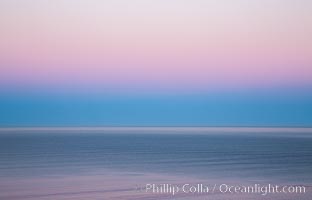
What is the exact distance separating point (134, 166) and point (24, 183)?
1302cm

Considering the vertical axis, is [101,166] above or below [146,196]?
above

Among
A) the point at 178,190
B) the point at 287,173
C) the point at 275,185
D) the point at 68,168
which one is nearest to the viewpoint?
the point at 178,190

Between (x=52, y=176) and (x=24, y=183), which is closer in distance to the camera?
(x=24, y=183)

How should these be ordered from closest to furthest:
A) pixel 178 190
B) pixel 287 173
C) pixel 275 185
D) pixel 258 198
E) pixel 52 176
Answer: pixel 258 198 < pixel 178 190 < pixel 275 185 < pixel 52 176 < pixel 287 173

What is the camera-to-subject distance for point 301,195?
24.4 meters

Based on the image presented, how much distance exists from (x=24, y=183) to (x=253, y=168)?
1635cm

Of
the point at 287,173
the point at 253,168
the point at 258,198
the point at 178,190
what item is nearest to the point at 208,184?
the point at 178,190

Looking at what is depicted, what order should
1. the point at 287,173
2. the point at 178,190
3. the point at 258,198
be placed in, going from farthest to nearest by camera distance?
the point at 287,173
the point at 178,190
the point at 258,198

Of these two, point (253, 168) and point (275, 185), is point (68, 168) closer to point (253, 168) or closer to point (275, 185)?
point (253, 168)

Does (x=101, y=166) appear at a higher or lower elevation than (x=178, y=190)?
higher

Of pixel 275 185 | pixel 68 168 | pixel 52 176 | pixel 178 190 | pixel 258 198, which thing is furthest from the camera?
pixel 68 168

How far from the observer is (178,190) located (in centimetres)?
2630

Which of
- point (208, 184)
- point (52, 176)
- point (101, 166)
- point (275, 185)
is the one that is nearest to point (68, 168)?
point (101, 166)

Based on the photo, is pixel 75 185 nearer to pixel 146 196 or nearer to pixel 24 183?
pixel 24 183
